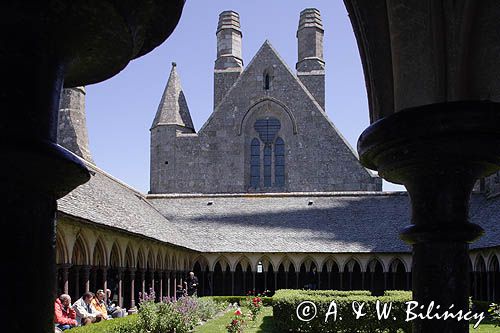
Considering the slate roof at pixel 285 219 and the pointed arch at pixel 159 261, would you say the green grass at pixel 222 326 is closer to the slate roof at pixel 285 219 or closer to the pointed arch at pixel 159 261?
the pointed arch at pixel 159 261

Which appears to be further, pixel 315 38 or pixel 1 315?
pixel 315 38

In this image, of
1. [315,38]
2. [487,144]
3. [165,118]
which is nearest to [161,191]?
[165,118]

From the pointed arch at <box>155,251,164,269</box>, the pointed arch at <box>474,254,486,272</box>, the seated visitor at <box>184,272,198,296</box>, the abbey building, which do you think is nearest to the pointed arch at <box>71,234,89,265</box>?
the abbey building

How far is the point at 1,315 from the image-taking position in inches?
54.6

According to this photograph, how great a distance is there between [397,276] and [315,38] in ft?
49.8

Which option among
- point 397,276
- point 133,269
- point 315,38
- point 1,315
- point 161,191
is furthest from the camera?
point 315,38

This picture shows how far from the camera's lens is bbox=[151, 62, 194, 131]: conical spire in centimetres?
3422

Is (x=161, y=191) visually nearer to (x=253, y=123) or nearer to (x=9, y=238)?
(x=253, y=123)

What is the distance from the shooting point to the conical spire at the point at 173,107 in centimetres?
3422

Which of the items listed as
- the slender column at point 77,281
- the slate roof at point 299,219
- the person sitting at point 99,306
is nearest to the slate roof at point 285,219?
the slate roof at point 299,219

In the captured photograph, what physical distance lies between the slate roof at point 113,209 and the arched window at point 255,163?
8.23m

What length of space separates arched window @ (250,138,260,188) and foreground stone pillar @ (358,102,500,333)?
3083cm

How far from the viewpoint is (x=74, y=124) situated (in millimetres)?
26188

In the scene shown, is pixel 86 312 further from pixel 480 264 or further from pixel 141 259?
pixel 480 264
